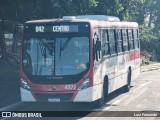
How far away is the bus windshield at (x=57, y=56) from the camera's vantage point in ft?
48.4

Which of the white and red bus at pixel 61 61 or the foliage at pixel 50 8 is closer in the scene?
the white and red bus at pixel 61 61

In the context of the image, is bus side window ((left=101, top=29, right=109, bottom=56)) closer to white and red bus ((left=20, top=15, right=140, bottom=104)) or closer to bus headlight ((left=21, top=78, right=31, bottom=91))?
white and red bus ((left=20, top=15, right=140, bottom=104))

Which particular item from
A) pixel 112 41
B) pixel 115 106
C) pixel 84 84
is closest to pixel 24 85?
pixel 84 84

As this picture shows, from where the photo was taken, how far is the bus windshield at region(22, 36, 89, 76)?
48.4ft

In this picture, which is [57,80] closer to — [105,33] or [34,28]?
[34,28]

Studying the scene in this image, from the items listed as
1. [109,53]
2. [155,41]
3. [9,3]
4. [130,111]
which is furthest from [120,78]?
[155,41]

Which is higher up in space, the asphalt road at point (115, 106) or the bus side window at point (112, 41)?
the bus side window at point (112, 41)

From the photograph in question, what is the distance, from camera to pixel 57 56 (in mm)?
14828

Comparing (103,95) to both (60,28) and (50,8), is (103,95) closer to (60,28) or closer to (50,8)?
(60,28)

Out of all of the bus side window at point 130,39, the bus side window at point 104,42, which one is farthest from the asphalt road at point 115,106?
the bus side window at point 130,39

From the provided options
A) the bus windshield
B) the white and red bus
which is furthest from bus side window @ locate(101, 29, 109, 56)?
the bus windshield

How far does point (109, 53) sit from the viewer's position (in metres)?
17.6

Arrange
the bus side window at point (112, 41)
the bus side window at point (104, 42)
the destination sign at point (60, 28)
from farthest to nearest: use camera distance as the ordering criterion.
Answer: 1. the bus side window at point (112, 41)
2. the bus side window at point (104, 42)
3. the destination sign at point (60, 28)

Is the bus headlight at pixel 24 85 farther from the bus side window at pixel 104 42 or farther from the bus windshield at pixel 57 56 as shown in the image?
the bus side window at pixel 104 42
